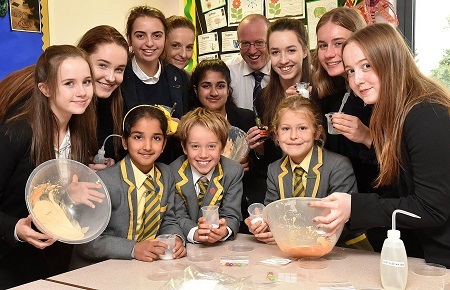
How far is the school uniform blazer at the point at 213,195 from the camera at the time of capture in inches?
100

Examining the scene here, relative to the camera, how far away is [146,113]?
2.54 m

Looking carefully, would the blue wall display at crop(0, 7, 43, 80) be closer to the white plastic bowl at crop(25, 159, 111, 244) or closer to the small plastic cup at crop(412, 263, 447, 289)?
the white plastic bowl at crop(25, 159, 111, 244)

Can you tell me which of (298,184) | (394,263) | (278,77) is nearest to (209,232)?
(298,184)

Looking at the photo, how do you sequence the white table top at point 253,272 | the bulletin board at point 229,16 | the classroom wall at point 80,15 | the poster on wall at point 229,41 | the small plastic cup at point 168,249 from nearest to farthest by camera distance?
1. the white table top at point 253,272
2. the small plastic cup at point 168,249
3. the bulletin board at point 229,16
4. the classroom wall at point 80,15
5. the poster on wall at point 229,41

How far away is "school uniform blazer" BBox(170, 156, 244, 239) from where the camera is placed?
255 cm

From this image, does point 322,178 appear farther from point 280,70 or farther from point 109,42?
point 109,42

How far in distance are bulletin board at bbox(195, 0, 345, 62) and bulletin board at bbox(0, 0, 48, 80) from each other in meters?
1.54

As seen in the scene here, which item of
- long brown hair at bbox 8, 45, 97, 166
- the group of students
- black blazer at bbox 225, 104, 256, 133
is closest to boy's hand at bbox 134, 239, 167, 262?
the group of students

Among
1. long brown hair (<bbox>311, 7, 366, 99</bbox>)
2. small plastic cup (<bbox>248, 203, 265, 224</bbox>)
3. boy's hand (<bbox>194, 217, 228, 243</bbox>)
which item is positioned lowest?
boy's hand (<bbox>194, 217, 228, 243</bbox>)

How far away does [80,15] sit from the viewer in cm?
477

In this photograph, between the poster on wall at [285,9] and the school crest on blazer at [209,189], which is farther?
the poster on wall at [285,9]

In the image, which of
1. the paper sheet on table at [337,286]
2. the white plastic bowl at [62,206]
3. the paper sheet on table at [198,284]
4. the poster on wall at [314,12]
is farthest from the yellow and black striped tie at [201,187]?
the poster on wall at [314,12]

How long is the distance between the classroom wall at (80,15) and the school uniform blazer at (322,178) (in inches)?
117

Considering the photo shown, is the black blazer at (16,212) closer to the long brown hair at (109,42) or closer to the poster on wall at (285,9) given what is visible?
the long brown hair at (109,42)
